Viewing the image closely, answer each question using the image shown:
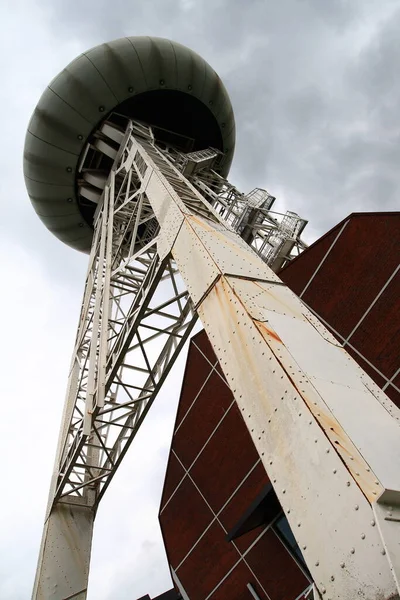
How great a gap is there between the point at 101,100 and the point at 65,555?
41.6 ft

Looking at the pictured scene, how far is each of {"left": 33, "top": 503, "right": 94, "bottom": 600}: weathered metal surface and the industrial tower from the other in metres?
0.03

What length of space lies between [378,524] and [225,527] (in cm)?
953

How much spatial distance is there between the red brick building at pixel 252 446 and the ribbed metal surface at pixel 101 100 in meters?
7.95

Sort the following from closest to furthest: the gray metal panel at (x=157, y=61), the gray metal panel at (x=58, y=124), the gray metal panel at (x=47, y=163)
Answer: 1. the gray metal panel at (x=58, y=124)
2. the gray metal panel at (x=157, y=61)
3. the gray metal panel at (x=47, y=163)

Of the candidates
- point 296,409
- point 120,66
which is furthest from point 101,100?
point 296,409

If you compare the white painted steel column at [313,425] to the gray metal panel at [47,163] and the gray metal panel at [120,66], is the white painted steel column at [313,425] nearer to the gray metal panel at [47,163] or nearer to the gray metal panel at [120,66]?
the gray metal panel at [120,66]

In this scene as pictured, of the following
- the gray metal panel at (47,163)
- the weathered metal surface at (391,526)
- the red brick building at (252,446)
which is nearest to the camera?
the weathered metal surface at (391,526)

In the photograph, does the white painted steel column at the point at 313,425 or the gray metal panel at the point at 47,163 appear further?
the gray metal panel at the point at 47,163

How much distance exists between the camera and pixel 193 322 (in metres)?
9.07

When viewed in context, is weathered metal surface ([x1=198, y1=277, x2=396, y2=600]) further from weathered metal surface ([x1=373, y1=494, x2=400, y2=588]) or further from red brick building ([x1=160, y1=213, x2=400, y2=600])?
red brick building ([x1=160, y1=213, x2=400, y2=600])

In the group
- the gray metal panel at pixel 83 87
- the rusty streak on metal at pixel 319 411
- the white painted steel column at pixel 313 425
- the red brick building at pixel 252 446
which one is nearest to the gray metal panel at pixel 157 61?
the gray metal panel at pixel 83 87

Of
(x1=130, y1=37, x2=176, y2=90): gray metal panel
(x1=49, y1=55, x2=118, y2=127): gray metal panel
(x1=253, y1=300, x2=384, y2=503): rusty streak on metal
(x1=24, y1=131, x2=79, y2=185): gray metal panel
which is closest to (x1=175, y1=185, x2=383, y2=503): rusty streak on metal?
(x1=253, y1=300, x2=384, y2=503): rusty streak on metal

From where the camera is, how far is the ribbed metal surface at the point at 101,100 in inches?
525

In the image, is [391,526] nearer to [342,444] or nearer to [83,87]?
[342,444]
